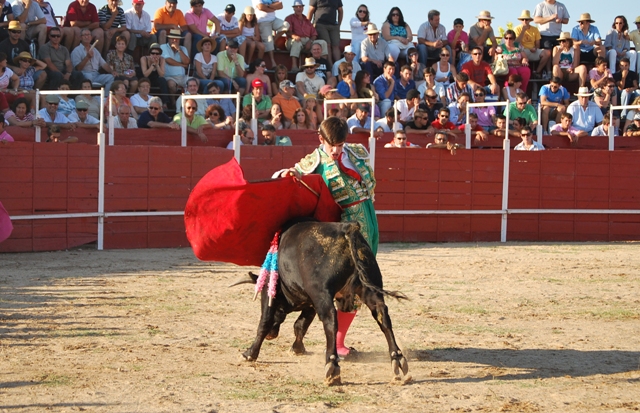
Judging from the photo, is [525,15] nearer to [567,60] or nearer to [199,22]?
[567,60]

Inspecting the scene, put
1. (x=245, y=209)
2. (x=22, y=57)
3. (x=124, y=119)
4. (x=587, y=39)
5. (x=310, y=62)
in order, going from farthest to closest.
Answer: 1. (x=587, y=39)
2. (x=310, y=62)
3. (x=124, y=119)
4. (x=22, y=57)
5. (x=245, y=209)

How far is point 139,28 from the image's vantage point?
12812 mm

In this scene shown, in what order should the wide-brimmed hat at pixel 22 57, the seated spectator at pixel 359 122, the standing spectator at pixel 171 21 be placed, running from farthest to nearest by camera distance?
the standing spectator at pixel 171 21, the seated spectator at pixel 359 122, the wide-brimmed hat at pixel 22 57

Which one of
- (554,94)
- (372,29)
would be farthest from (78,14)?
A: (554,94)

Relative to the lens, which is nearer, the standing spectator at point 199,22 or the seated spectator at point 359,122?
the seated spectator at point 359,122

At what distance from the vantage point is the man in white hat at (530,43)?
50.9ft

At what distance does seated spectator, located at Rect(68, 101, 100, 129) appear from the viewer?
1079 cm

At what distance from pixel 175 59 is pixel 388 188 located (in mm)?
3446

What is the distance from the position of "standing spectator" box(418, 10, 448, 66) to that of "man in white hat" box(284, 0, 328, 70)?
6.03 ft

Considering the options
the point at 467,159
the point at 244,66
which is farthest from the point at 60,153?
the point at 467,159

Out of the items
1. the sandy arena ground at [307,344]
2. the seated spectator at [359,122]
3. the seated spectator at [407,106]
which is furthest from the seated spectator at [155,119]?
the seated spectator at [407,106]

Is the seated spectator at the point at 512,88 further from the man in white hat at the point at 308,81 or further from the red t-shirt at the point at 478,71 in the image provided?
the man in white hat at the point at 308,81

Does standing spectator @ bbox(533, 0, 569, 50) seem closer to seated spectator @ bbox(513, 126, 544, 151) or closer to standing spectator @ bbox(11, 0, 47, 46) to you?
seated spectator @ bbox(513, 126, 544, 151)

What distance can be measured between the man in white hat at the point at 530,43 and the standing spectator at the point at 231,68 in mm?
5271
